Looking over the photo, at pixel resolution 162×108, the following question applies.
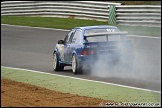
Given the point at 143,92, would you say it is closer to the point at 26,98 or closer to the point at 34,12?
the point at 26,98

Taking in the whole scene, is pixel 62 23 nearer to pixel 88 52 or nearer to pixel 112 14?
pixel 112 14

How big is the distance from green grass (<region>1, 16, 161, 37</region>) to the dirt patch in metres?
16.3

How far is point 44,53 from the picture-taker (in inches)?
1005

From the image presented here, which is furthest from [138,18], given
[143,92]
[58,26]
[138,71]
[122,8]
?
Result: [143,92]

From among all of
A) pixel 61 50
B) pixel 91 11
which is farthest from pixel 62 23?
pixel 61 50

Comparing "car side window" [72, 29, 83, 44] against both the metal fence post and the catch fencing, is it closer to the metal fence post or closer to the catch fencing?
the catch fencing

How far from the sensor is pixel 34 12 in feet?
142

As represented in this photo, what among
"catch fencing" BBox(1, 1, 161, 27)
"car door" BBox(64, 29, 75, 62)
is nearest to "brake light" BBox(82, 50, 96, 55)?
"car door" BBox(64, 29, 75, 62)

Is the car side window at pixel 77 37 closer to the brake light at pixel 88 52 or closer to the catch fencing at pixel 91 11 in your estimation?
the brake light at pixel 88 52

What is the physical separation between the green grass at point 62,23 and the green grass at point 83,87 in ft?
42.9

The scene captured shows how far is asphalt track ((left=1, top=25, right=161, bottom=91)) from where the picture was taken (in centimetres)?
1598

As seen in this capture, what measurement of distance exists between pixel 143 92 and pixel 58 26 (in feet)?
78.4

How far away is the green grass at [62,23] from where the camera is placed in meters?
32.0

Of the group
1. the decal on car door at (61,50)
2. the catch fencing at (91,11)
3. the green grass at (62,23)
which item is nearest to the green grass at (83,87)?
the decal on car door at (61,50)
